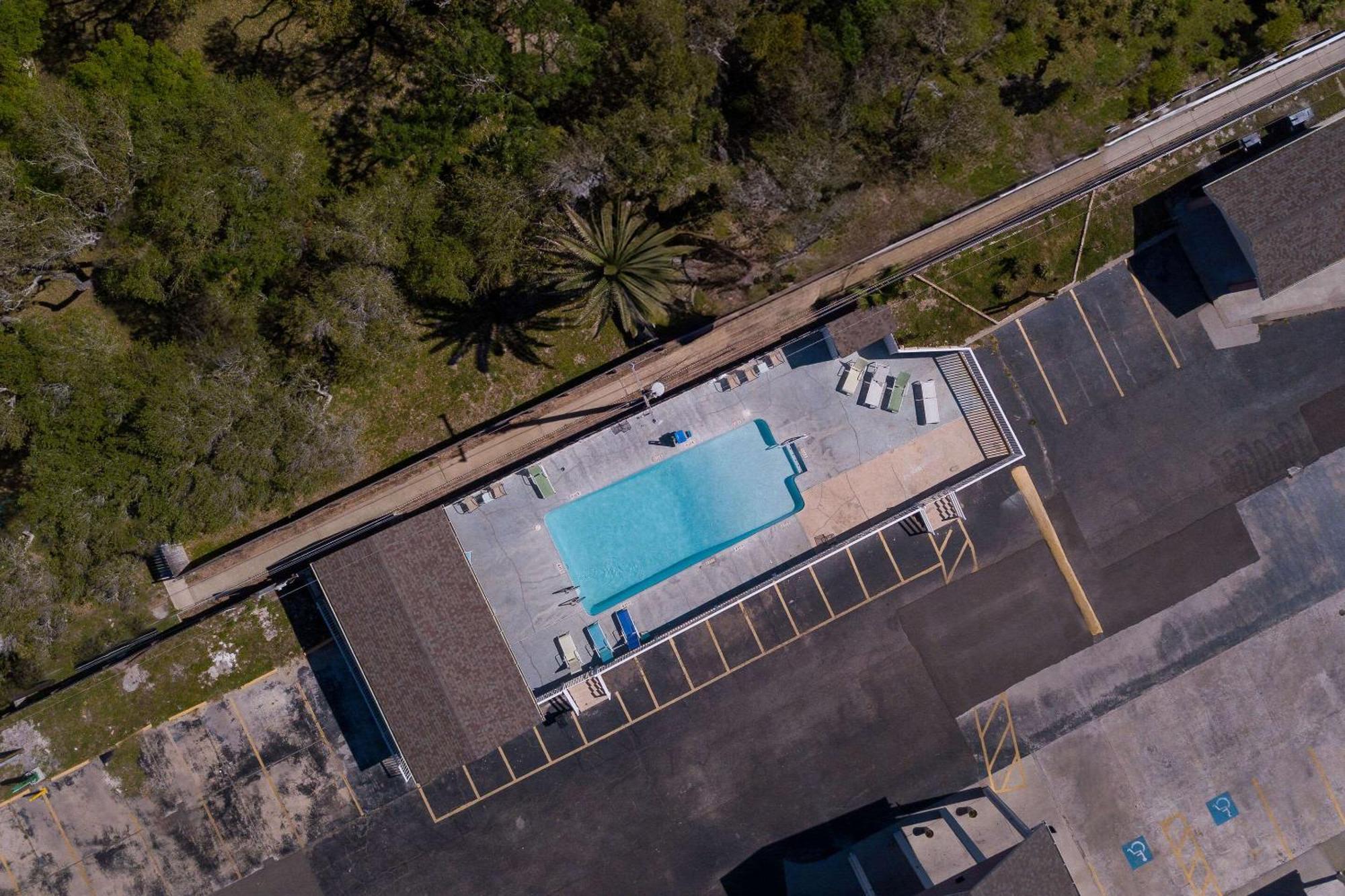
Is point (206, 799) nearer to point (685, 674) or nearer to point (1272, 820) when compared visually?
point (685, 674)

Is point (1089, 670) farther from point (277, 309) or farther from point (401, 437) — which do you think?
point (277, 309)

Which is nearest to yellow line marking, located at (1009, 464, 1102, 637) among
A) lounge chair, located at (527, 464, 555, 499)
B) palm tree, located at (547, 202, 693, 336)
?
palm tree, located at (547, 202, 693, 336)

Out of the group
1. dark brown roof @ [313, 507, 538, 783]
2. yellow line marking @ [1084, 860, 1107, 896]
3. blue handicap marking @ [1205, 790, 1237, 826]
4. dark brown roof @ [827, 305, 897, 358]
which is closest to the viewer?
dark brown roof @ [313, 507, 538, 783]

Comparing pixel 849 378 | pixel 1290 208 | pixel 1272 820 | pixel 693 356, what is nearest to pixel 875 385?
pixel 849 378

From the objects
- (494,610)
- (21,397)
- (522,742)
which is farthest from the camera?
(522,742)

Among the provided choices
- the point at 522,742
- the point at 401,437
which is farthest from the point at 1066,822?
the point at 401,437

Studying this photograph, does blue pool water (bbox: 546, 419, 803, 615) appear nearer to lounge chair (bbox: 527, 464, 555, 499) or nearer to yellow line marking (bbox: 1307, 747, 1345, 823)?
lounge chair (bbox: 527, 464, 555, 499)
